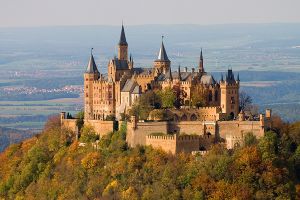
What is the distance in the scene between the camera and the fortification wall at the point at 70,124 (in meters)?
70.4

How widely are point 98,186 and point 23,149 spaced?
46.3 feet

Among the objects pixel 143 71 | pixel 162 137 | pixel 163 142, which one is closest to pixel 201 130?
pixel 162 137

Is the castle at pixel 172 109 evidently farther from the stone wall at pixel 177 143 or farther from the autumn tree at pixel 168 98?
the autumn tree at pixel 168 98

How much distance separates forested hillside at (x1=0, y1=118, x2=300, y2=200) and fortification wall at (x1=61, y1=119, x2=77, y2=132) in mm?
484

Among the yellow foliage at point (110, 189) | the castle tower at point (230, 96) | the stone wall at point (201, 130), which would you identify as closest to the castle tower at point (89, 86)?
the stone wall at point (201, 130)

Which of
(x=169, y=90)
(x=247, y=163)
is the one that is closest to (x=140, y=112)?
(x=169, y=90)

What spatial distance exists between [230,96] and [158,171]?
8.66 metres

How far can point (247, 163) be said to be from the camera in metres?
58.3

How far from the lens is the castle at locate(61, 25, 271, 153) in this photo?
62.4m

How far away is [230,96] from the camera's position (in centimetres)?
6606

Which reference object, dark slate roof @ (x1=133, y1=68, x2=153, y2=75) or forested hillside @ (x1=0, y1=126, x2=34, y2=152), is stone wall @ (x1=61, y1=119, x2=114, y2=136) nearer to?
dark slate roof @ (x1=133, y1=68, x2=153, y2=75)

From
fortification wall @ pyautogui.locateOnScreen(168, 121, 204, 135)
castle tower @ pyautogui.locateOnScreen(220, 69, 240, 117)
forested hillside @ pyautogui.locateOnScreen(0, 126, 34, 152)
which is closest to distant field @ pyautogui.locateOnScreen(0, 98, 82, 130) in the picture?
forested hillside @ pyautogui.locateOnScreen(0, 126, 34, 152)

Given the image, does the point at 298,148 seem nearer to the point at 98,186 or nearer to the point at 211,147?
the point at 211,147

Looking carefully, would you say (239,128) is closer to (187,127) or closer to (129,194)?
(187,127)
